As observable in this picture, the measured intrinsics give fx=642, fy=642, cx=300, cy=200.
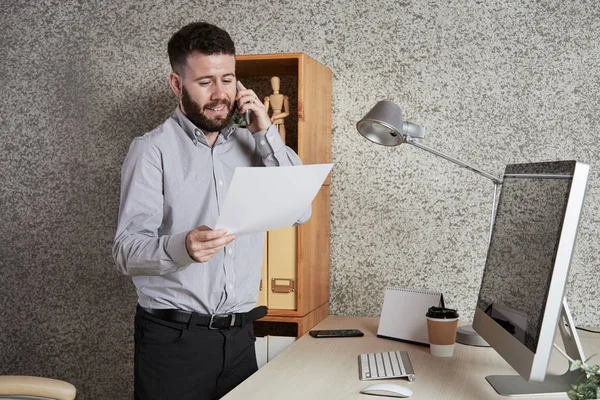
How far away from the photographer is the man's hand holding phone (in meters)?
1.94

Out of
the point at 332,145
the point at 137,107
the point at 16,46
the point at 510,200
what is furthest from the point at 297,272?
the point at 16,46

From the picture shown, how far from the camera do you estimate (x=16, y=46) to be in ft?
9.31

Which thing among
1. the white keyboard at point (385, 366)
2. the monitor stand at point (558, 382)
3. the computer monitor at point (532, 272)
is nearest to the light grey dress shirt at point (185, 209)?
the white keyboard at point (385, 366)

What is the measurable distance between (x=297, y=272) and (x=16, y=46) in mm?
1662

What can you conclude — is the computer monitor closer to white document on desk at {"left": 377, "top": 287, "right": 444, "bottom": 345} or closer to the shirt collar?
white document on desk at {"left": 377, "top": 287, "right": 444, "bottom": 345}

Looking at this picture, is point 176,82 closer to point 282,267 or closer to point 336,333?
point 282,267

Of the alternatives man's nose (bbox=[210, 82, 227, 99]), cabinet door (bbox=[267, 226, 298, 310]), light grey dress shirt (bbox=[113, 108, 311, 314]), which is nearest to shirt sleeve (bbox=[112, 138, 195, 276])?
light grey dress shirt (bbox=[113, 108, 311, 314])

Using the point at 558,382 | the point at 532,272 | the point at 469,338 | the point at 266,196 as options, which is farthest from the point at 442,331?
the point at 266,196

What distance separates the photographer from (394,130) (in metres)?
1.87

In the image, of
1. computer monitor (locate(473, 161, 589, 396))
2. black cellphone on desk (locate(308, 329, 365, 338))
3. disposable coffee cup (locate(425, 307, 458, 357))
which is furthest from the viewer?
black cellphone on desk (locate(308, 329, 365, 338))

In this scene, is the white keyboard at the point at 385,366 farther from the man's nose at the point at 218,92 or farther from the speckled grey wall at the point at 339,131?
the man's nose at the point at 218,92

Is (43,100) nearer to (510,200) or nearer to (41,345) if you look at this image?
(41,345)

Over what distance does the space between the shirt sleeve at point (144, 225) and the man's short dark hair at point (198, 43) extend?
0.90 feet

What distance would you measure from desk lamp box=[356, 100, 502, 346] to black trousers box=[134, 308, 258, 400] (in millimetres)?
740
